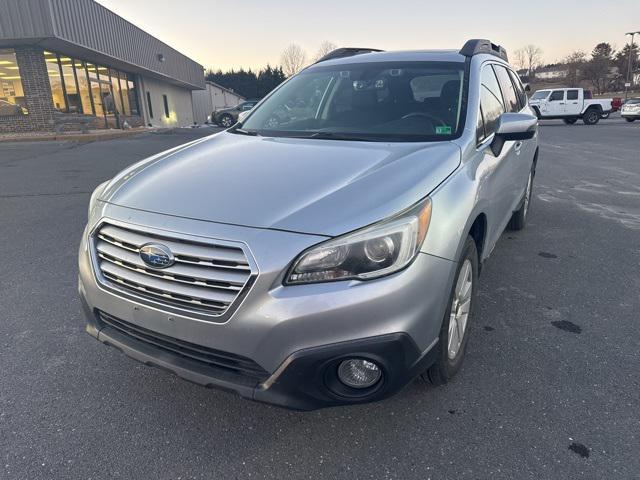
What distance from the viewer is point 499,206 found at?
10.1 ft

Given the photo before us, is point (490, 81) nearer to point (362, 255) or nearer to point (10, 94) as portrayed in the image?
point (362, 255)

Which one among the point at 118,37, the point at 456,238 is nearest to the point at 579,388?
the point at 456,238

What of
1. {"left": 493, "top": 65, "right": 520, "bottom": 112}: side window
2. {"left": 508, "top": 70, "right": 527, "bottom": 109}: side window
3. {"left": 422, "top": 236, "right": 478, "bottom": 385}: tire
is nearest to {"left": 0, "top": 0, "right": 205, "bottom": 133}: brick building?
{"left": 508, "top": 70, "right": 527, "bottom": 109}: side window

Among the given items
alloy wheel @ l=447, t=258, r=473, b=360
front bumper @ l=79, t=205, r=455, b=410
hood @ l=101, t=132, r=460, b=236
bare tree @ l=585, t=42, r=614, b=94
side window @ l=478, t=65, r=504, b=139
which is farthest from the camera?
bare tree @ l=585, t=42, r=614, b=94

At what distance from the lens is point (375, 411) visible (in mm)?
2213

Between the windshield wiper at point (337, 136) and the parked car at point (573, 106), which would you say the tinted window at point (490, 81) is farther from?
the parked car at point (573, 106)

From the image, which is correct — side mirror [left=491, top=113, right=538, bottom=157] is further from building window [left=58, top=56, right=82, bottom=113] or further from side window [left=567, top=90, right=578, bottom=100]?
side window [left=567, top=90, right=578, bottom=100]

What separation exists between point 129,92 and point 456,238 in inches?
1118

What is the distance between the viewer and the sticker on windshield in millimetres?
2648

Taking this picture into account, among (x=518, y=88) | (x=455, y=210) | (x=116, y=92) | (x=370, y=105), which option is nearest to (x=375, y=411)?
(x=455, y=210)

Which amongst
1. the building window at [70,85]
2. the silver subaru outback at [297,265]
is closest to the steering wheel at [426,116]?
the silver subaru outback at [297,265]

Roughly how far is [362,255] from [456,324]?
895 mm

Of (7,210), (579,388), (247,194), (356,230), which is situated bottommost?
(579,388)

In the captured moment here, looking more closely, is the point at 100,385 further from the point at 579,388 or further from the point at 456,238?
the point at 579,388
